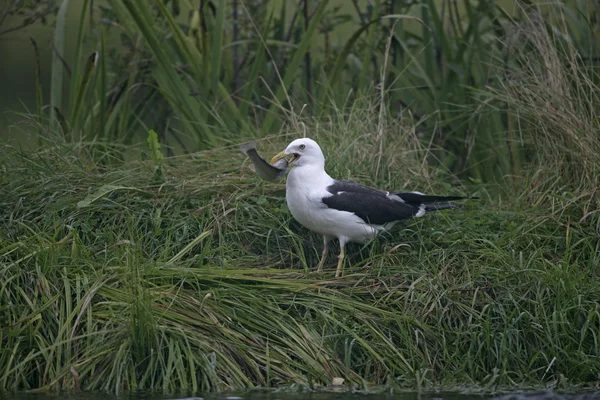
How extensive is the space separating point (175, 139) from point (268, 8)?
140cm

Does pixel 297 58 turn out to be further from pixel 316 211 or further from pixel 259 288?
pixel 259 288

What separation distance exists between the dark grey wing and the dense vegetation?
7.0 inches

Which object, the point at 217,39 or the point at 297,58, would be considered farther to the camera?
the point at 297,58

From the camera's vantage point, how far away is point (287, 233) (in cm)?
498

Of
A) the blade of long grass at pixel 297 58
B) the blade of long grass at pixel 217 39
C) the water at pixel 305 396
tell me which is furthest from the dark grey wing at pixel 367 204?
the blade of long grass at pixel 217 39

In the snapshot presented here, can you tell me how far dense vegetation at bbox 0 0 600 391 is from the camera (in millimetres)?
3768

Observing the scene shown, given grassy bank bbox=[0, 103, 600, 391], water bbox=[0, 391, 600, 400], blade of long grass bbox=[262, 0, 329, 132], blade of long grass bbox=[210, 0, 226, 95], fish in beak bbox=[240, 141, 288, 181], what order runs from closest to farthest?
1. water bbox=[0, 391, 600, 400]
2. grassy bank bbox=[0, 103, 600, 391]
3. fish in beak bbox=[240, 141, 288, 181]
4. blade of long grass bbox=[210, 0, 226, 95]
5. blade of long grass bbox=[262, 0, 329, 132]

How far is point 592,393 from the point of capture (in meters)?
3.57

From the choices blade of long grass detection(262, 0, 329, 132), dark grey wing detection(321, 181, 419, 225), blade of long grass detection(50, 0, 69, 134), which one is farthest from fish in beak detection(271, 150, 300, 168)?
blade of long grass detection(50, 0, 69, 134)

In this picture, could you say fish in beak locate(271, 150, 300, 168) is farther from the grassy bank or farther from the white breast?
the grassy bank

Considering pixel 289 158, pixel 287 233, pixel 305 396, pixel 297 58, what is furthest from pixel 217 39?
pixel 305 396

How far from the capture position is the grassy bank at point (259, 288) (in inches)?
145

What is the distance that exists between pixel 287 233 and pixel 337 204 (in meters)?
0.46

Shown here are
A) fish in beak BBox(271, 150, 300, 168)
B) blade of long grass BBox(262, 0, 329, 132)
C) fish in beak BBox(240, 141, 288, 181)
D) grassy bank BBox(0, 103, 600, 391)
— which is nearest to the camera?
grassy bank BBox(0, 103, 600, 391)
